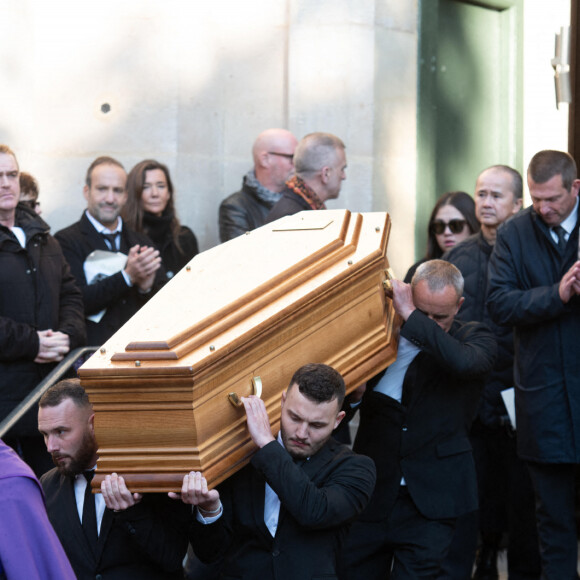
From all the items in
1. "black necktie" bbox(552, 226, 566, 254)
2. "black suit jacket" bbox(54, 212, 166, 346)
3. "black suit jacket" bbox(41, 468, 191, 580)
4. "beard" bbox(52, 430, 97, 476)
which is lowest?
"black suit jacket" bbox(41, 468, 191, 580)

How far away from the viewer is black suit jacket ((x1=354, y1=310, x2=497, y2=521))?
14.6 feet

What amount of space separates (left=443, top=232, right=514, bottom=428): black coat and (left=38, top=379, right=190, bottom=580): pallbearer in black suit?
2318 millimetres

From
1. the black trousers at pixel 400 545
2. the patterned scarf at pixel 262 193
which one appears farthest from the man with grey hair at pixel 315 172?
the black trousers at pixel 400 545

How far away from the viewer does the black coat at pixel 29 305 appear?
509 cm

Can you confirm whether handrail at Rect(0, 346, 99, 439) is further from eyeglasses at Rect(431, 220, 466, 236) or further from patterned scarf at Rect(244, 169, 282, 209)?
eyeglasses at Rect(431, 220, 466, 236)

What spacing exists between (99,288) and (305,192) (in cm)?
110

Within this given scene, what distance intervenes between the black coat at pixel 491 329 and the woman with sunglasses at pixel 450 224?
18.3 inches

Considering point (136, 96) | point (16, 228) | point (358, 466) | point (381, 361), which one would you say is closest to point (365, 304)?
point (381, 361)

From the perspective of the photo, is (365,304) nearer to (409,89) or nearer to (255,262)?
(255,262)

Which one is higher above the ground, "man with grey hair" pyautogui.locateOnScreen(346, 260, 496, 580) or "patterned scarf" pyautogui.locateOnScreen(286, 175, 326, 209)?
"patterned scarf" pyautogui.locateOnScreen(286, 175, 326, 209)

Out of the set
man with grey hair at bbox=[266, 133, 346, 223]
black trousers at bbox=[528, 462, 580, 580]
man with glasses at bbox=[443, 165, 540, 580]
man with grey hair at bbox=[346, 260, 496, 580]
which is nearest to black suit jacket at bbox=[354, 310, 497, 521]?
man with grey hair at bbox=[346, 260, 496, 580]

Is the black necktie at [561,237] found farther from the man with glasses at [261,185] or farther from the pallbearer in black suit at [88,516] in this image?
the pallbearer in black suit at [88,516]

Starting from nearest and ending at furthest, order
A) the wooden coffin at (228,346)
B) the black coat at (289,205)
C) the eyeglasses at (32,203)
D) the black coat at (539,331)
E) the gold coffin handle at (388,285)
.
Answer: the wooden coffin at (228,346), the gold coffin handle at (388,285), the black coat at (539,331), the black coat at (289,205), the eyeglasses at (32,203)

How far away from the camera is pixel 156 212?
629cm
